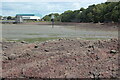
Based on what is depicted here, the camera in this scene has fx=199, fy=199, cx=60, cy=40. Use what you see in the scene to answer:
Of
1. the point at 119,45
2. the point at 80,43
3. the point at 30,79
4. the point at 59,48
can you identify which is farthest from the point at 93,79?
the point at 80,43

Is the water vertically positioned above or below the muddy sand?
above

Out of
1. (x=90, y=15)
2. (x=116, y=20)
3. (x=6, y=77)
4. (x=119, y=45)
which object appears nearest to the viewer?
(x=6, y=77)

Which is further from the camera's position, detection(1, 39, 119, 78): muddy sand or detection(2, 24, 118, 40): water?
detection(2, 24, 118, 40): water

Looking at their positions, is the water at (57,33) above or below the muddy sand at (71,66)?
above

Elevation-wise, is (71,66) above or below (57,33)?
below

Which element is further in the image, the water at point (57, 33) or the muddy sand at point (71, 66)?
the water at point (57, 33)

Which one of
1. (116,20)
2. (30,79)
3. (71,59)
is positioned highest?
(116,20)

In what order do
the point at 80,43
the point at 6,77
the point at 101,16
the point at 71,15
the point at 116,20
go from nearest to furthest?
the point at 6,77 → the point at 80,43 → the point at 116,20 → the point at 101,16 → the point at 71,15

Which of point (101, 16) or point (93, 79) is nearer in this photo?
point (93, 79)

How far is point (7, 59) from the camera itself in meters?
8.01

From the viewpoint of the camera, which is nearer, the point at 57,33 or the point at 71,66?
the point at 71,66

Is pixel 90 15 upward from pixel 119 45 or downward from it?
upward

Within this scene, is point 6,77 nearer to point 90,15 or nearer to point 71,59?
point 71,59

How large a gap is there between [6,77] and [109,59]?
3430mm
